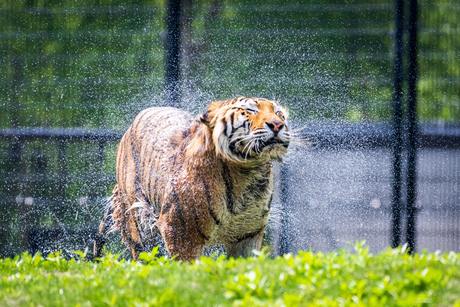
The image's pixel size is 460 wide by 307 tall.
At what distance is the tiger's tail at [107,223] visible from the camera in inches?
184

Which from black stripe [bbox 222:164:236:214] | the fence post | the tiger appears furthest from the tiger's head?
the fence post

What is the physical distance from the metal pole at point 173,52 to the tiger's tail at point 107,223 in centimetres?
113

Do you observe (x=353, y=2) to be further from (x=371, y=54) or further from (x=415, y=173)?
(x=415, y=173)

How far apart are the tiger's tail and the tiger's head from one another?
1.35 metres

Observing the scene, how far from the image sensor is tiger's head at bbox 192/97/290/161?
343 cm

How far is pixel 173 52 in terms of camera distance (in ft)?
17.6

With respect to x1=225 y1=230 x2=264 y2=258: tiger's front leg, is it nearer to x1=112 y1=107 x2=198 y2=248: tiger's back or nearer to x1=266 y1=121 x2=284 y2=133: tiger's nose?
x1=112 y1=107 x2=198 y2=248: tiger's back

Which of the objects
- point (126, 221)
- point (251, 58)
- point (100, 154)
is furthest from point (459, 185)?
point (100, 154)

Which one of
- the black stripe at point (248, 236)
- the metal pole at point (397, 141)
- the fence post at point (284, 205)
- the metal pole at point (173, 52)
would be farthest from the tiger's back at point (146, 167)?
the metal pole at point (397, 141)

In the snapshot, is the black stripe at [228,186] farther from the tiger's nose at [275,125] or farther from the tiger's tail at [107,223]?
the tiger's tail at [107,223]

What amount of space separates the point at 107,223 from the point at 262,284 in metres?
2.76

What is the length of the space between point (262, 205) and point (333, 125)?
6.87 ft

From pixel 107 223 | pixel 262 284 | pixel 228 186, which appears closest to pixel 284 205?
pixel 107 223

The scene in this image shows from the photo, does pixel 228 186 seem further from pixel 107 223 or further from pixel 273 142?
pixel 107 223
